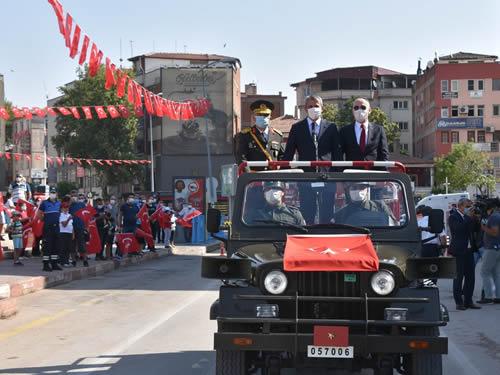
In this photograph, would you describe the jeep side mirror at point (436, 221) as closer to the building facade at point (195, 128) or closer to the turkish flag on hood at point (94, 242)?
the turkish flag on hood at point (94, 242)

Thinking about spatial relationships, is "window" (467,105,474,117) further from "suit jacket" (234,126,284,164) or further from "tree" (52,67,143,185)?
"suit jacket" (234,126,284,164)

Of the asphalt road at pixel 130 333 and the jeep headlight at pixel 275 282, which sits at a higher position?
the jeep headlight at pixel 275 282

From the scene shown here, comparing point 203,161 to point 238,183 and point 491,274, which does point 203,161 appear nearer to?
point 491,274

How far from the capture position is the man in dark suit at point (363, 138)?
30.9 ft

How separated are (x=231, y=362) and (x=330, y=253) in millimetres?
1212

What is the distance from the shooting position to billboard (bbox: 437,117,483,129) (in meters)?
95.0

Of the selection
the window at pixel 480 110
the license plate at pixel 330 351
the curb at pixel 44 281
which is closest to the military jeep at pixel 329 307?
the license plate at pixel 330 351

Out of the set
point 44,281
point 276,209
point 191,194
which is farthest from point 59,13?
point 191,194

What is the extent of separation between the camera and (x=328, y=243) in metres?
7.28

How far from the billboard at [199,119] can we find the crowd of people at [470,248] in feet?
A: 209

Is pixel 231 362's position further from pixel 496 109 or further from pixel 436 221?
pixel 496 109

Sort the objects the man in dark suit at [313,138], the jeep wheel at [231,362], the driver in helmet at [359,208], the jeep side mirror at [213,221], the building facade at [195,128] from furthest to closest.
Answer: the building facade at [195,128]
the man in dark suit at [313,138]
the jeep side mirror at [213,221]
the driver in helmet at [359,208]
the jeep wheel at [231,362]

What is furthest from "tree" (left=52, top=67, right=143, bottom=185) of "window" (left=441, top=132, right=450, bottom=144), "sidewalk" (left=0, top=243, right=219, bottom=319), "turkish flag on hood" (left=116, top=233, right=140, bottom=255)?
"sidewalk" (left=0, top=243, right=219, bottom=319)

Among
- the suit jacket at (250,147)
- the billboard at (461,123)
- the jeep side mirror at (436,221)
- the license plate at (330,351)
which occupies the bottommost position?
the license plate at (330,351)
